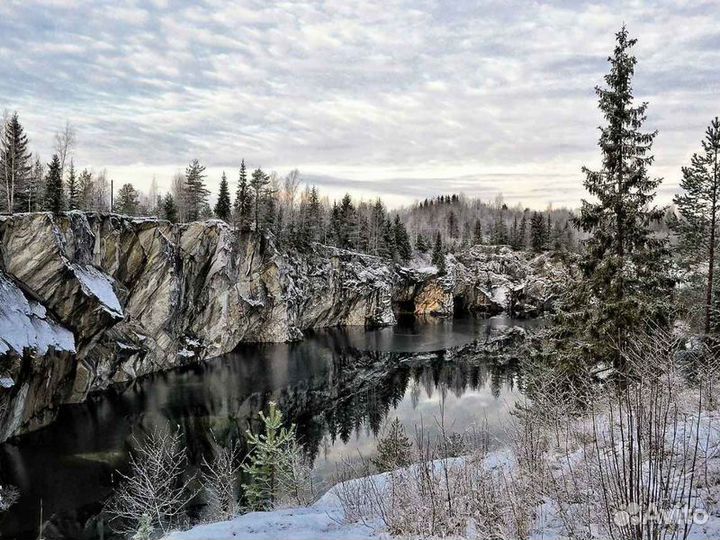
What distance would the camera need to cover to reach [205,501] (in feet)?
69.2

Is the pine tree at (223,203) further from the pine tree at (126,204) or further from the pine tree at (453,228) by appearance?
the pine tree at (453,228)

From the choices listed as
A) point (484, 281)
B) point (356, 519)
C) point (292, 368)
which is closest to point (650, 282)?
point (356, 519)

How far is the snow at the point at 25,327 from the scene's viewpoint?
80.9 ft

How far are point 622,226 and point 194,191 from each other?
2525 inches

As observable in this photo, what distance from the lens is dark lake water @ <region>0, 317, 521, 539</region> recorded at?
21812 millimetres

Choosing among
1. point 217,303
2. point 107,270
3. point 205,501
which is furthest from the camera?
point 217,303

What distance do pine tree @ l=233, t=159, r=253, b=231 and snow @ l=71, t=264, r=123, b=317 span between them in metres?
25.2

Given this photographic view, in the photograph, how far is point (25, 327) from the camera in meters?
26.3

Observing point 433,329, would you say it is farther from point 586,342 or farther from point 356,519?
point 356,519

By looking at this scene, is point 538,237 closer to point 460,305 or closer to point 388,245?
point 460,305

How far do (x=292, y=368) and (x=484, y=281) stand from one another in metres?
59.5

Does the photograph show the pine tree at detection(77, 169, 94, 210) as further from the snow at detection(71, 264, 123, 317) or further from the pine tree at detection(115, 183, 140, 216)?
the snow at detection(71, 264, 123, 317)

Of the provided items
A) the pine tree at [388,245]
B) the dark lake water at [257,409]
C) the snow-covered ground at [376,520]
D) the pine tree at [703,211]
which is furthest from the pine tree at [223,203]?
the snow-covered ground at [376,520]

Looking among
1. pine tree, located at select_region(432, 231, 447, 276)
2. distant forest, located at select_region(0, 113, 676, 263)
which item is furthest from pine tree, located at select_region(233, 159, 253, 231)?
pine tree, located at select_region(432, 231, 447, 276)
